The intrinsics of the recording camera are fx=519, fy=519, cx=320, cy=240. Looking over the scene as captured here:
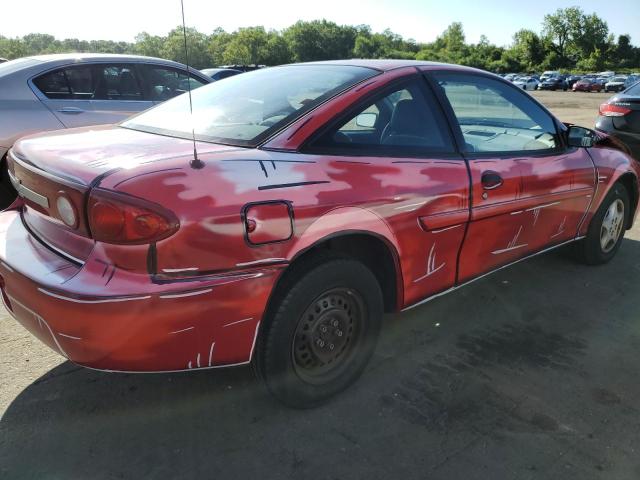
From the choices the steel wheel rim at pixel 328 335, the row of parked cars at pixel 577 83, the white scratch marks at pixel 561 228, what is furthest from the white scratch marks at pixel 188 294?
the row of parked cars at pixel 577 83

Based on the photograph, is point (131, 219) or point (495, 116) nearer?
point (131, 219)

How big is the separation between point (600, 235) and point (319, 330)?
115 inches

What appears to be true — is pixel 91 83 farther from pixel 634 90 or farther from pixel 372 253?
pixel 634 90

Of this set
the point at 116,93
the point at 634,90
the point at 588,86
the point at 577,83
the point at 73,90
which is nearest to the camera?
the point at 73,90

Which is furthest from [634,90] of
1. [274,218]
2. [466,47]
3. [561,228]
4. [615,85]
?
[466,47]

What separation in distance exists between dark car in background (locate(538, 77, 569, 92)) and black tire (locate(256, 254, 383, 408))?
55.2 meters

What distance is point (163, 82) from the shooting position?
18.8 ft

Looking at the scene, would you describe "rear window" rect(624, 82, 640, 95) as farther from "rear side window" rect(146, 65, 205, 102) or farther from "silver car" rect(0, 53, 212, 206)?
"silver car" rect(0, 53, 212, 206)

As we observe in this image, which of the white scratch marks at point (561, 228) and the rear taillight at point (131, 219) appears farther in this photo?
the white scratch marks at point (561, 228)

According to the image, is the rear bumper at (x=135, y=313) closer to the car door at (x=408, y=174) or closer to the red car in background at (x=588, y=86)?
the car door at (x=408, y=174)

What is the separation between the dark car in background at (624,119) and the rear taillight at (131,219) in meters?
6.95

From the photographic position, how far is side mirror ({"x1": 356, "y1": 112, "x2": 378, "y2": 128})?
2466mm

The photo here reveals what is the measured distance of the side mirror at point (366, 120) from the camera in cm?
247

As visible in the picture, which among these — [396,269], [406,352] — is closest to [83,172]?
[396,269]
